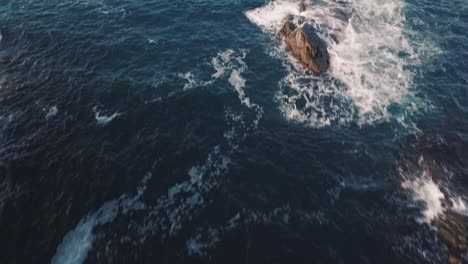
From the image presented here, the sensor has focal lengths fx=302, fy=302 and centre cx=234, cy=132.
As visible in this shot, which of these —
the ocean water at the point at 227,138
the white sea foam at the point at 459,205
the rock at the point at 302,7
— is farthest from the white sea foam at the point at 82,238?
the rock at the point at 302,7

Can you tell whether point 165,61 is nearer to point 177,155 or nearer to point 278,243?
point 177,155

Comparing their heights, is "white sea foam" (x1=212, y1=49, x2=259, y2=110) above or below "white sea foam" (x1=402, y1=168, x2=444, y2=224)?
above

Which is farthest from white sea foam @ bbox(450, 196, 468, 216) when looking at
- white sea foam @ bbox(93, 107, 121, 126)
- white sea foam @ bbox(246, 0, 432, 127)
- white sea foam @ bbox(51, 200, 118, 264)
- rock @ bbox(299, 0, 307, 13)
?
rock @ bbox(299, 0, 307, 13)

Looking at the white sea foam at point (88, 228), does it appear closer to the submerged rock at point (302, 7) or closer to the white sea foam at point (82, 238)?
the white sea foam at point (82, 238)

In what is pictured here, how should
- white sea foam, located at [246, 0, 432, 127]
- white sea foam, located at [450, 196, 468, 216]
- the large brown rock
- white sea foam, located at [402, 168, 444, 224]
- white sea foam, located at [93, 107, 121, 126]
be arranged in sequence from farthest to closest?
the large brown rock → white sea foam, located at [246, 0, 432, 127] → white sea foam, located at [93, 107, 121, 126] → white sea foam, located at [450, 196, 468, 216] → white sea foam, located at [402, 168, 444, 224]

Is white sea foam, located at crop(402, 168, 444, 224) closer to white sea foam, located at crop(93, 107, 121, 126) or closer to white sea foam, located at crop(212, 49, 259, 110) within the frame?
white sea foam, located at crop(212, 49, 259, 110)

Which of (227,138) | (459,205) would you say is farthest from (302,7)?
(459,205)

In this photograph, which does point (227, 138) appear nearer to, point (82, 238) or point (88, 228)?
point (88, 228)
